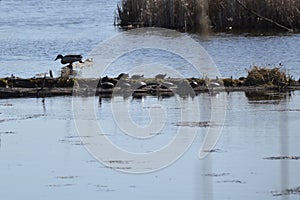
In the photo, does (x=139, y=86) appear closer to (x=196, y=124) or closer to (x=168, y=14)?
(x=196, y=124)

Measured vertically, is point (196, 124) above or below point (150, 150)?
above

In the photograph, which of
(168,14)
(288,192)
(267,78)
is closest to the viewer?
(288,192)

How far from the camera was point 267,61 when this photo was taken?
31.8 metres

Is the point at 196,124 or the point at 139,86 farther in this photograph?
the point at 139,86

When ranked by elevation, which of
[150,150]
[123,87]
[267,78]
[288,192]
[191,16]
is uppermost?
[191,16]

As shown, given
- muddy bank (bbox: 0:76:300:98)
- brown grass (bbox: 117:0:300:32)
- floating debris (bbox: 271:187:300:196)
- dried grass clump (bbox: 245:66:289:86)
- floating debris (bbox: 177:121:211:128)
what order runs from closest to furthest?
floating debris (bbox: 271:187:300:196)
floating debris (bbox: 177:121:211:128)
muddy bank (bbox: 0:76:300:98)
dried grass clump (bbox: 245:66:289:86)
brown grass (bbox: 117:0:300:32)

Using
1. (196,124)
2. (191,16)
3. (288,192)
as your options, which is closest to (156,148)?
(196,124)

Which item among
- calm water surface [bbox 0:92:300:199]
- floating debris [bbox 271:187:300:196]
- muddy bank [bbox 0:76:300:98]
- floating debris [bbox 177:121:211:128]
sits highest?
muddy bank [bbox 0:76:300:98]

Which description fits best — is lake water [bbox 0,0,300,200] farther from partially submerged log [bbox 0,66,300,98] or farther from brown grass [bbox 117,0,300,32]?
brown grass [bbox 117,0,300,32]

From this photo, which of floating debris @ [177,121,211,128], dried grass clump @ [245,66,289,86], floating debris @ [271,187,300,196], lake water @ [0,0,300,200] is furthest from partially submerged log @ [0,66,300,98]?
floating debris @ [271,187,300,196]

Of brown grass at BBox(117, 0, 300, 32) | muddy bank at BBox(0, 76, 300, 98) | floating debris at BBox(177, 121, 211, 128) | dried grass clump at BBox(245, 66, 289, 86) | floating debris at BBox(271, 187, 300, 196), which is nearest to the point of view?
floating debris at BBox(271, 187, 300, 196)

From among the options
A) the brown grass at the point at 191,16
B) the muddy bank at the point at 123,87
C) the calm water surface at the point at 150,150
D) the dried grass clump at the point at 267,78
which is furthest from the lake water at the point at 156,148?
the brown grass at the point at 191,16

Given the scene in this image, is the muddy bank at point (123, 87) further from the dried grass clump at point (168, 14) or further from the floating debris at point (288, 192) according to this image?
the dried grass clump at point (168, 14)

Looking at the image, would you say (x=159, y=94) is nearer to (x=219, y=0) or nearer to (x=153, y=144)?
(x=153, y=144)
